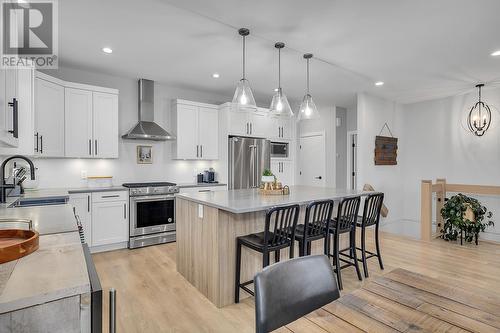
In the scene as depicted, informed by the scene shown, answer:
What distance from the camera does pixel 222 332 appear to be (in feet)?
7.16

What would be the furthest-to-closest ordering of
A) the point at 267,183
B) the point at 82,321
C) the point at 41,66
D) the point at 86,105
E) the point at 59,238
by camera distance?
1. the point at 86,105
2. the point at 41,66
3. the point at 267,183
4. the point at 59,238
5. the point at 82,321

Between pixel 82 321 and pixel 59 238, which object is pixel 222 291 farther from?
pixel 82 321

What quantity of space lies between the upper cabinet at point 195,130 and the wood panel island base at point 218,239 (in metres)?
2.03

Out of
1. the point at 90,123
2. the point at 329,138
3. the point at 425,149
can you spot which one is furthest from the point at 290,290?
the point at 425,149

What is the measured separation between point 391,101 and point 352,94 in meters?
1.27

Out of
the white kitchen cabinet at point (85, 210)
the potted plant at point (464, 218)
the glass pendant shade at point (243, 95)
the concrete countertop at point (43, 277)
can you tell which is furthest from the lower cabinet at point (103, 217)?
the potted plant at point (464, 218)

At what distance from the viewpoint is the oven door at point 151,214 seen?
423 cm

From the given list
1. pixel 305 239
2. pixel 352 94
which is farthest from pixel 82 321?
pixel 352 94

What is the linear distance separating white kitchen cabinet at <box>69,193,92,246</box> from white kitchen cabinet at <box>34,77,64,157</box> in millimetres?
666

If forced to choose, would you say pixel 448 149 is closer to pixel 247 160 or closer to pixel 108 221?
pixel 247 160

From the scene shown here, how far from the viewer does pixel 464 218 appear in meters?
4.68

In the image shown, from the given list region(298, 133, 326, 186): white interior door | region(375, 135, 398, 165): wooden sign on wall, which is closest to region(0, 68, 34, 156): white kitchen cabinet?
region(298, 133, 326, 186): white interior door

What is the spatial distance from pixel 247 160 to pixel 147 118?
198cm

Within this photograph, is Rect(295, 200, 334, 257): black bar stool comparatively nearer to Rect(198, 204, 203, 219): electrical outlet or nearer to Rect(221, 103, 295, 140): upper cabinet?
Rect(198, 204, 203, 219): electrical outlet
